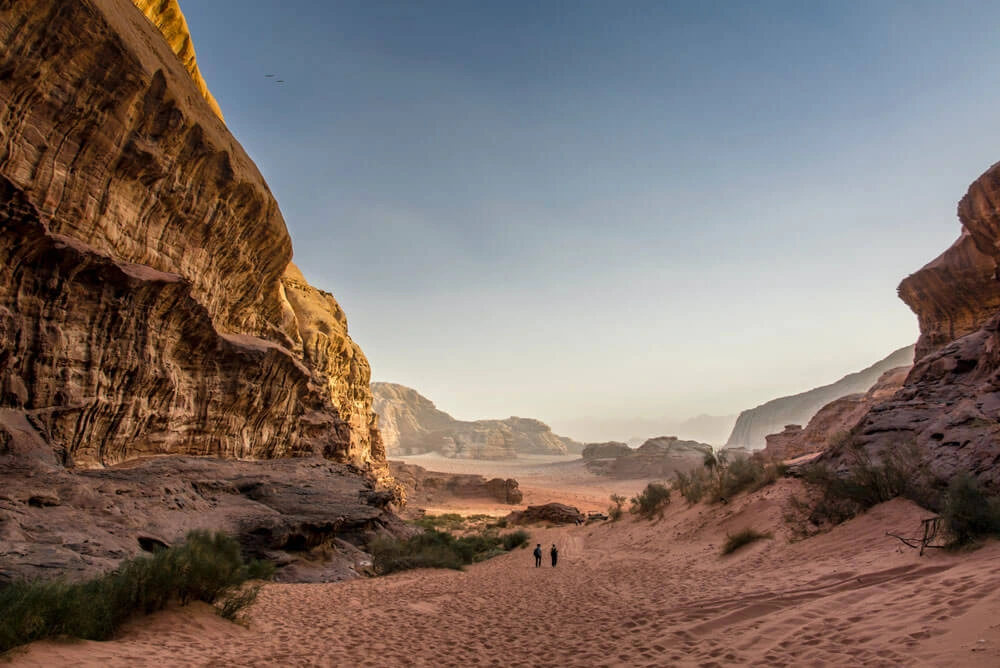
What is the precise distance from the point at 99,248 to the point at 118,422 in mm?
4396

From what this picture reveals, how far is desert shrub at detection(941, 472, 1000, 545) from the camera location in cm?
743

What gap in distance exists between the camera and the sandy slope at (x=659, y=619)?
515 cm

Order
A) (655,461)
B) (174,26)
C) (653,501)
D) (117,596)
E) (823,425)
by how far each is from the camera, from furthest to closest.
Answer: (655,461) → (823,425) → (653,501) → (174,26) → (117,596)

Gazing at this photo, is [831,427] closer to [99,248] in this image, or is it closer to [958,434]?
[958,434]

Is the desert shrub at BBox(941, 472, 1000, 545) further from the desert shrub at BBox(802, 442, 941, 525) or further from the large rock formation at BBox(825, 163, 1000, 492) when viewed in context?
the desert shrub at BBox(802, 442, 941, 525)

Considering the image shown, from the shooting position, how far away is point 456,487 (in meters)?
50.6

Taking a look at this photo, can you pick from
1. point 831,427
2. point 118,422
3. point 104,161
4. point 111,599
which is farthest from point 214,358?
point 831,427

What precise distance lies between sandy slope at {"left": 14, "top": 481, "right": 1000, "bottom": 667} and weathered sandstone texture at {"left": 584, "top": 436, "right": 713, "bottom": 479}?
60.3 meters

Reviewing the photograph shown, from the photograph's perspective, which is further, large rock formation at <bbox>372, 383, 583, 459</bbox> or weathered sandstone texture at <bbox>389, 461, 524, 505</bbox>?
large rock formation at <bbox>372, 383, 583, 459</bbox>

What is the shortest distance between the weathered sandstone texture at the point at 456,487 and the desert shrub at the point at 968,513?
4257 cm

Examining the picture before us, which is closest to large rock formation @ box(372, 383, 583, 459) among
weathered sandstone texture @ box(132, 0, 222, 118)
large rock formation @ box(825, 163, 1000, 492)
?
weathered sandstone texture @ box(132, 0, 222, 118)

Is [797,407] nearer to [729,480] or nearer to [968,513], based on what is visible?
[729,480]

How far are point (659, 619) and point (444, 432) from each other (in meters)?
144

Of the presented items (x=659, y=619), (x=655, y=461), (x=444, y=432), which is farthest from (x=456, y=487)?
(x=444, y=432)
